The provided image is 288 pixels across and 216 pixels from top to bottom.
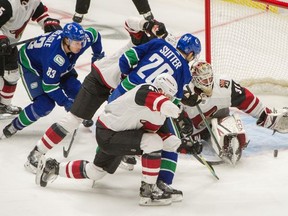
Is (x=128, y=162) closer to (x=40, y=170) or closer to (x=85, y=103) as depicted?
(x=85, y=103)

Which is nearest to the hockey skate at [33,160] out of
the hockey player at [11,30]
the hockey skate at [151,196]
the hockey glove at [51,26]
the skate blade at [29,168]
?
the skate blade at [29,168]

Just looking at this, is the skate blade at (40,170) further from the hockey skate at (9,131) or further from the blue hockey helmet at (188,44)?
the blue hockey helmet at (188,44)

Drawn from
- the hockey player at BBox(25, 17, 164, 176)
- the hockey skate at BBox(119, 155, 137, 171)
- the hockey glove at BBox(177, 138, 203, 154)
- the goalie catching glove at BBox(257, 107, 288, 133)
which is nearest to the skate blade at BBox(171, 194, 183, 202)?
the hockey glove at BBox(177, 138, 203, 154)

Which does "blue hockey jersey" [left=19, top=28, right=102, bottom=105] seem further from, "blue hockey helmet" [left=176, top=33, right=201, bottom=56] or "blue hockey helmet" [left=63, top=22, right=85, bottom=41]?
"blue hockey helmet" [left=176, top=33, right=201, bottom=56]

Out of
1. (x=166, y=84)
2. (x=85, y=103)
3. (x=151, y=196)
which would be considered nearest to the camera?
(x=166, y=84)

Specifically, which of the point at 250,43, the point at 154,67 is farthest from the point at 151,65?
the point at 250,43

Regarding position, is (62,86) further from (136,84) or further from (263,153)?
(263,153)

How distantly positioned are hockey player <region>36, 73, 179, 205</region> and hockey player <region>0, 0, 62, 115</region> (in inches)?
44.9

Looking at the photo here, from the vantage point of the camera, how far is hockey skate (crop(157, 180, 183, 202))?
12.6ft

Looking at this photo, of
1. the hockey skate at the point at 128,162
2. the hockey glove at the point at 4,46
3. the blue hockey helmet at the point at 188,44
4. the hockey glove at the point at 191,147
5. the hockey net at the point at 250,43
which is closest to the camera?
the blue hockey helmet at the point at 188,44

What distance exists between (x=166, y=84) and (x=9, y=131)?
1.38 meters

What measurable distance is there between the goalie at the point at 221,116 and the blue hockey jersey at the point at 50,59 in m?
0.71

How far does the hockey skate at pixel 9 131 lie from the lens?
A: 457cm

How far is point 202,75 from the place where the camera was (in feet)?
13.9
